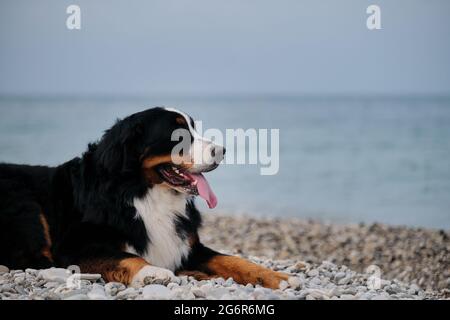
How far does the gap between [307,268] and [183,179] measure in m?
1.50

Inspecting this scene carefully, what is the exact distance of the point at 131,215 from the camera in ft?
13.8

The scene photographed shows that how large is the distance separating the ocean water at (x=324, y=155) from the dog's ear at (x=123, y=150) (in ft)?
5.61

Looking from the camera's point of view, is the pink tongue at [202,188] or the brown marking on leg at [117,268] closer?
the brown marking on leg at [117,268]

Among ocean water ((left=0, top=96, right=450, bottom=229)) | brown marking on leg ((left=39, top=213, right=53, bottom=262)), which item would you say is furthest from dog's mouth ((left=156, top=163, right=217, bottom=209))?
ocean water ((left=0, top=96, right=450, bottom=229))

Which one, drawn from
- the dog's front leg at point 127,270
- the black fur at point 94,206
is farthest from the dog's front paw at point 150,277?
the black fur at point 94,206

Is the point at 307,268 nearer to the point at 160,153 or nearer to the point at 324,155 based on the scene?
the point at 160,153

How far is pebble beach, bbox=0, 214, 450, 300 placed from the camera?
11.9ft

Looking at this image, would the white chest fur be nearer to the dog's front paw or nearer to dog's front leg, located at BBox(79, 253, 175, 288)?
dog's front leg, located at BBox(79, 253, 175, 288)

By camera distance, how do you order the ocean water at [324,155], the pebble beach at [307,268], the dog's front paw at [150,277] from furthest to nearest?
the ocean water at [324,155]
the dog's front paw at [150,277]
the pebble beach at [307,268]

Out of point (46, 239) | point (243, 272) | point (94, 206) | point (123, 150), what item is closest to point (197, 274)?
point (243, 272)

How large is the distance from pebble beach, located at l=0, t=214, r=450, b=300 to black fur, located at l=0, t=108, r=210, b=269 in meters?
0.20

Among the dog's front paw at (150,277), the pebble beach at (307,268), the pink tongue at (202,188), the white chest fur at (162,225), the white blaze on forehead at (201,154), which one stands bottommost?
the pebble beach at (307,268)

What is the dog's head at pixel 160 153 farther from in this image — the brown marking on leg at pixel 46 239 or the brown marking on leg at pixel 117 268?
the brown marking on leg at pixel 46 239

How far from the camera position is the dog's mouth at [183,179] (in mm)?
4156
